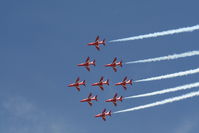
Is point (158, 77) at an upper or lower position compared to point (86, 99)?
lower

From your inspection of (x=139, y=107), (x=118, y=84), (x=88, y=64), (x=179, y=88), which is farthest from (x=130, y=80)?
(x=179, y=88)

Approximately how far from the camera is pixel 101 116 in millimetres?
162500

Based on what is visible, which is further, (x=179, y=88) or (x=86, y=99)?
(x=86, y=99)

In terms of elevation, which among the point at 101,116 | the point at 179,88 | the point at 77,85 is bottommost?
the point at 179,88

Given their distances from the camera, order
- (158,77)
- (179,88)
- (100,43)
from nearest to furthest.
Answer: (179,88) → (158,77) → (100,43)

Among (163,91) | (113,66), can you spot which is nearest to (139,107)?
(163,91)

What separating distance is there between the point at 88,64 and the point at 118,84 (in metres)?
11.2

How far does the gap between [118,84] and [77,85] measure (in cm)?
1319

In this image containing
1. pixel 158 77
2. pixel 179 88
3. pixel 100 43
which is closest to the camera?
pixel 179 88

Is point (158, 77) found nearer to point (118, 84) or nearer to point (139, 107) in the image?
point (139, 107)

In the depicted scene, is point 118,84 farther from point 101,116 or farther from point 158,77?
point 158,77

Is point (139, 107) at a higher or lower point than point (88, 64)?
lower

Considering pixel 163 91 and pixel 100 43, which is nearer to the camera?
pixel 163 91

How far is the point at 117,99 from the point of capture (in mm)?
163125
